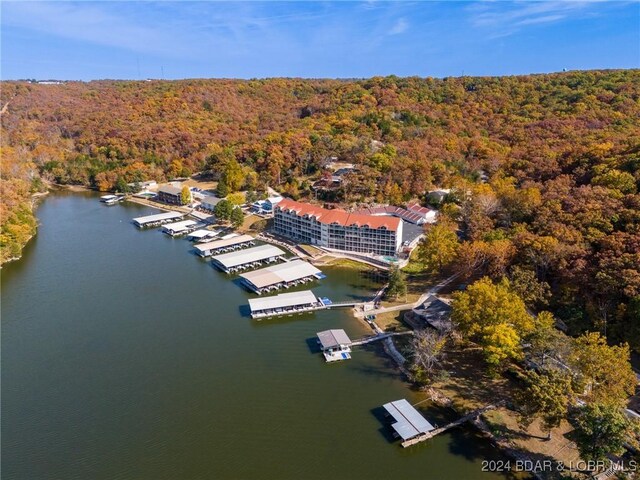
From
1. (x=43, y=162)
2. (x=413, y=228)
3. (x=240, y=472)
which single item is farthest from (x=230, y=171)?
(x=240, y=472)

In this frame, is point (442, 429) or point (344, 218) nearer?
point (442, 429)

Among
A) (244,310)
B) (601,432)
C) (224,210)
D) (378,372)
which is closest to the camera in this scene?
(601,432)

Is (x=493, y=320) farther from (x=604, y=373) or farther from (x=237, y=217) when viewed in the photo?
(x=237, y=217)

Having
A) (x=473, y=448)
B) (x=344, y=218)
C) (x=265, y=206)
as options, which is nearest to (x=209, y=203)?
(x=265, y=206)

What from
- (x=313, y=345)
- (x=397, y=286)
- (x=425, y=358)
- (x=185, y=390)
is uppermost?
(x=397, y=286)

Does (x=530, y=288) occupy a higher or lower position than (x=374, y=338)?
higher

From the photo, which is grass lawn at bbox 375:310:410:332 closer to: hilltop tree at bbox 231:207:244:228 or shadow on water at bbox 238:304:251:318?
shadow on water at bbox 238:304:251:318

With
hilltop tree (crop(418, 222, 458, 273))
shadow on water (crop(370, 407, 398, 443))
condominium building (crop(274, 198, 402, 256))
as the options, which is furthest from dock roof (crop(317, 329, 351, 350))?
condominium building (crop(274, 198, 402, 256))

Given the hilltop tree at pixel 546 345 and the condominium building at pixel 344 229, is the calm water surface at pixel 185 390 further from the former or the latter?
the hilltop tree at pixel 546 345
